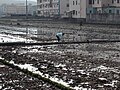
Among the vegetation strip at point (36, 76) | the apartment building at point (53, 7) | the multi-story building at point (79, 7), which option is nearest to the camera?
the vegetation strip at point (36, 76)

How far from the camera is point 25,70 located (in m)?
10.6

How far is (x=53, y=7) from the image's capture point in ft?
307

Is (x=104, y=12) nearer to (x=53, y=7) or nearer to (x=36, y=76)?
(x=53, y=7)

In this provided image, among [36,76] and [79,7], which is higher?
[79,7]

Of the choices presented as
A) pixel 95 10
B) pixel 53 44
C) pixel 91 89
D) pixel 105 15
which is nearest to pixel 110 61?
pixel 91 89

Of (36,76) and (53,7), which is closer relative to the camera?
(36,76)

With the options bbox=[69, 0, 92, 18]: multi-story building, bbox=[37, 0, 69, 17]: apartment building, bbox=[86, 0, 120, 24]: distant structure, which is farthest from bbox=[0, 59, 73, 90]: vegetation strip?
bbox=[37, 0, 69, 17]: apartment building

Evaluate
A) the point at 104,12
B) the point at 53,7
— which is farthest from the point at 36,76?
the point at 53,7

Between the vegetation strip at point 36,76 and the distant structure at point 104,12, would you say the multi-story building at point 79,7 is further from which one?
the vegetation strip at point 36,76

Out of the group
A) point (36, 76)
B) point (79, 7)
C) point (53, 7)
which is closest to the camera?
point (36, 76)

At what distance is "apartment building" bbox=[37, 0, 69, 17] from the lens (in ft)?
272

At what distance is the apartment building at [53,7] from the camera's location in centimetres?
8296

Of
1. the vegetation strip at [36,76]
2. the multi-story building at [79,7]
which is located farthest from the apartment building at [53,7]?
the vegetation strip at [36,76]

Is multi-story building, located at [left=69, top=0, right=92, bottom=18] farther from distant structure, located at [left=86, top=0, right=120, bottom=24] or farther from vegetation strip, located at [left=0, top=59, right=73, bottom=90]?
vegetation strip, located at [left=0, top=59, right=73, bottom=90]
